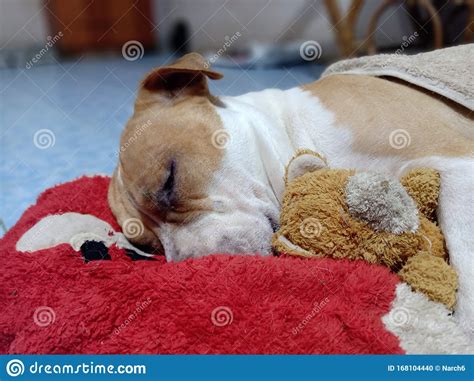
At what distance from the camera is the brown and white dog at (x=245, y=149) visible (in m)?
1.71

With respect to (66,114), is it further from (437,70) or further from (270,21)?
(437,70)

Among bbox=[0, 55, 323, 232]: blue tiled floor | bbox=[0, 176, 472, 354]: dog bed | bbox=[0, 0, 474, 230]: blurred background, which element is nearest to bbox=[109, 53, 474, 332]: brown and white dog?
bbox=[0, 176, 472, 354]: dog bed

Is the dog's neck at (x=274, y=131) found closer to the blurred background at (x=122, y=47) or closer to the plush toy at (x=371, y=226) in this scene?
the plush toy at (x=371, y=226)

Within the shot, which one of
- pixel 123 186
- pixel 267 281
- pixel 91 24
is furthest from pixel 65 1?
pixel 267 281

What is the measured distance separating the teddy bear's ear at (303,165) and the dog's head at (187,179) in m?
0.14

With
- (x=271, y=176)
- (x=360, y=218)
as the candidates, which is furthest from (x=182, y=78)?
(x=360, y=218)

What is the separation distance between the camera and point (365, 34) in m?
5.09

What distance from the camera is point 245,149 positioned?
6.18ft

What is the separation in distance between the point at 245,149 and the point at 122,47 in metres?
6.32

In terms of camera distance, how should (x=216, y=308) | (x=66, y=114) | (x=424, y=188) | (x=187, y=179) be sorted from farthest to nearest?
(x=66, y=114)
(x=187, y=179)
(x=424, y=188)
(x=216, y=308)

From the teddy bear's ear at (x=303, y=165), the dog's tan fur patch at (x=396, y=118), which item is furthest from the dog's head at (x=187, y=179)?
the dog's tan fur patch at (x=396, y=118)

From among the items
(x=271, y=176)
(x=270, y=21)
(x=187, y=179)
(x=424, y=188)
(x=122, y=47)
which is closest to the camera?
(x=424, y=188)

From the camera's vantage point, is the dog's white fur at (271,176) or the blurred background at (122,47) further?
the blurred background at (122,47)

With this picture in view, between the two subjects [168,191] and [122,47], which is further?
[122,47]
